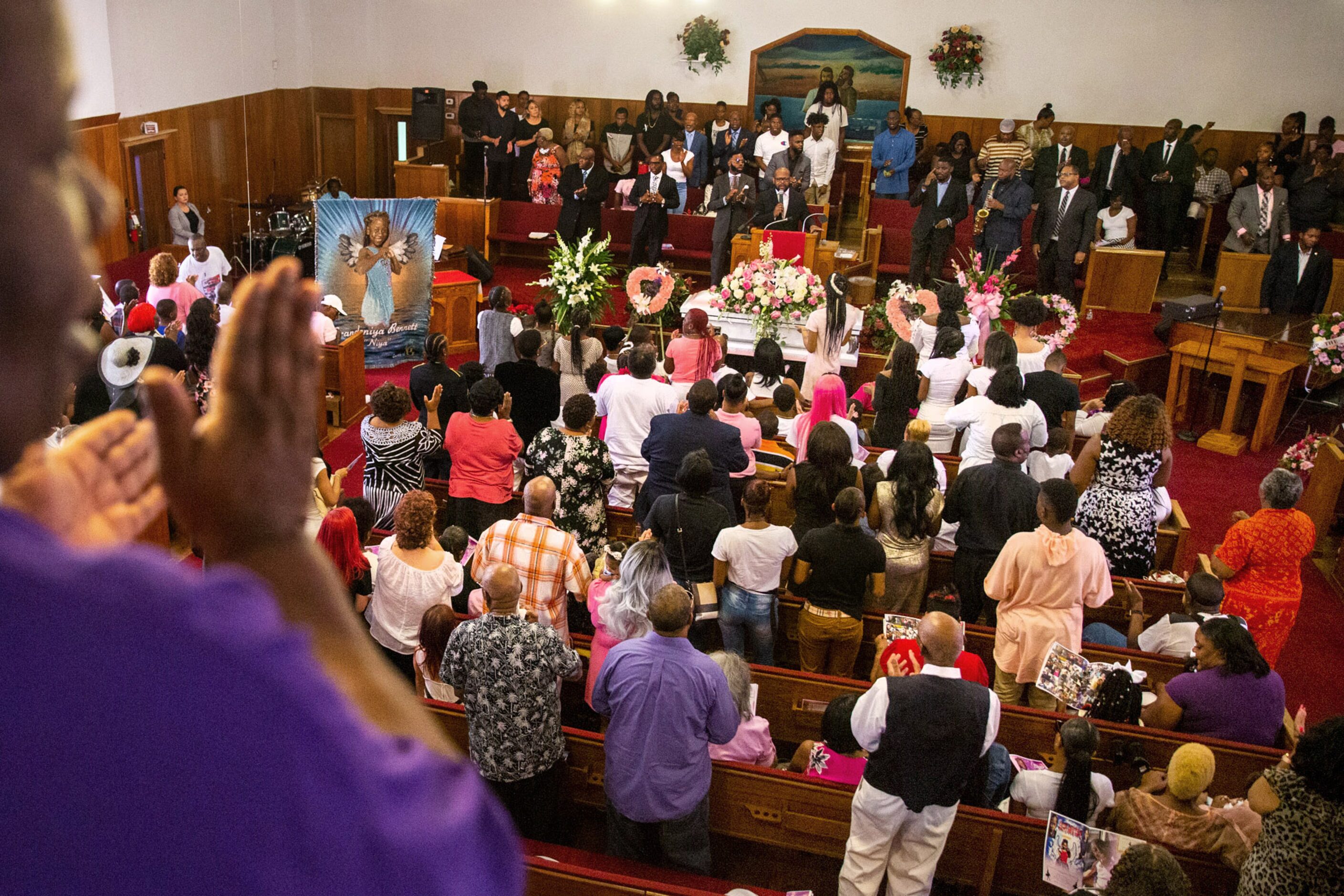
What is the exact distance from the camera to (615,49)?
15781mm

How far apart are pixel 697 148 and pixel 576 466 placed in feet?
32.6

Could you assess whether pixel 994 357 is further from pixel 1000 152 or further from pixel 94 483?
pixel 1000 152

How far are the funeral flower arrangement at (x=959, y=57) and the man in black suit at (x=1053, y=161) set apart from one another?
8.14ft

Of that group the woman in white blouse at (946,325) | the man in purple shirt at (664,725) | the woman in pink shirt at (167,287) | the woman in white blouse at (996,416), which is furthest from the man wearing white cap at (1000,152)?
the man in purple shirt at (664,725)

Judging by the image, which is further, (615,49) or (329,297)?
(615,49)

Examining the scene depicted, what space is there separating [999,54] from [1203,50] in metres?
2.54

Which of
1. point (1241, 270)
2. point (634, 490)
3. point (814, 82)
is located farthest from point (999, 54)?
point (634, 490)

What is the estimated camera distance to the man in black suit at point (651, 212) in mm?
12641

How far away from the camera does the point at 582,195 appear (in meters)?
12.9

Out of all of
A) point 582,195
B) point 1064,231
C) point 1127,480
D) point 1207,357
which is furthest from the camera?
point 582,195

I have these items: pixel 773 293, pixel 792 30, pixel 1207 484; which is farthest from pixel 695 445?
pixel 792 30

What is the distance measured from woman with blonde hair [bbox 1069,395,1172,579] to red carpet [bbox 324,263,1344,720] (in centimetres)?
88

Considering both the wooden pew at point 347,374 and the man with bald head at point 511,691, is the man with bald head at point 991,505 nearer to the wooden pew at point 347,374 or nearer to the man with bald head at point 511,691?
the man with bald head at point 511,691

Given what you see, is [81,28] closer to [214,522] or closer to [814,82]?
[214,522]
